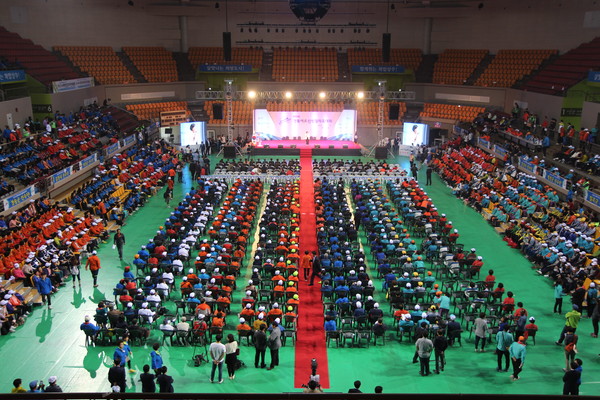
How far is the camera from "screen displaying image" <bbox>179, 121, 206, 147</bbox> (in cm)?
4459

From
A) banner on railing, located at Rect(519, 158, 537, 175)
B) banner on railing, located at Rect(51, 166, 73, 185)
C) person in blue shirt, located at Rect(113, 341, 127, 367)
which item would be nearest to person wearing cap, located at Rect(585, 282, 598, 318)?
person in blue shirt, located at Rect(113, 341, 127, 367)

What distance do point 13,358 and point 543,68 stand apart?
142ft

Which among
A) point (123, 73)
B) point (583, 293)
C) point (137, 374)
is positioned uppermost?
point (123, 73)

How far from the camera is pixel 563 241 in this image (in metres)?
22.2

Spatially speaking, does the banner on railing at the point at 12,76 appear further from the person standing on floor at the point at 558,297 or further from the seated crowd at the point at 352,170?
the person standing on floor at the point at 558,297

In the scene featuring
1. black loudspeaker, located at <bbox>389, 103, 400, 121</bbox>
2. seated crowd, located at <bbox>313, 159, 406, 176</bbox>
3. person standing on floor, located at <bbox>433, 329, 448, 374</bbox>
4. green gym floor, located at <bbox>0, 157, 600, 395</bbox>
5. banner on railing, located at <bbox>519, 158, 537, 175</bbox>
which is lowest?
green gym floor, located at <bbox>0, 157, 600, 395</bbox>

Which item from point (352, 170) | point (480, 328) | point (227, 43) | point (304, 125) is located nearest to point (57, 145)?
point (227, 43)

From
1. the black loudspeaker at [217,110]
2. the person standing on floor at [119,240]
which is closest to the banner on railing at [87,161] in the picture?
the person standing on floor at [119,240]

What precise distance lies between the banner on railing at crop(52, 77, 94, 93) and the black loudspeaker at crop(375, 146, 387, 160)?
2393 centimetres

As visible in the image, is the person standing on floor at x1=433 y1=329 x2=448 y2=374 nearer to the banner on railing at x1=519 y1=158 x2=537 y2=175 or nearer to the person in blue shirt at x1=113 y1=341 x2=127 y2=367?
the person in blue shirt at x1=113 y1=341 x2=127 y2=367

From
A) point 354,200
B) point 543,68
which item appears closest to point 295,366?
point 354,200

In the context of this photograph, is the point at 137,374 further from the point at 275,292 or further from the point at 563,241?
the point at 563,241

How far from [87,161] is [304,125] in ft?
70.3

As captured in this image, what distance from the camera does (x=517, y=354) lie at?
1422 cm
